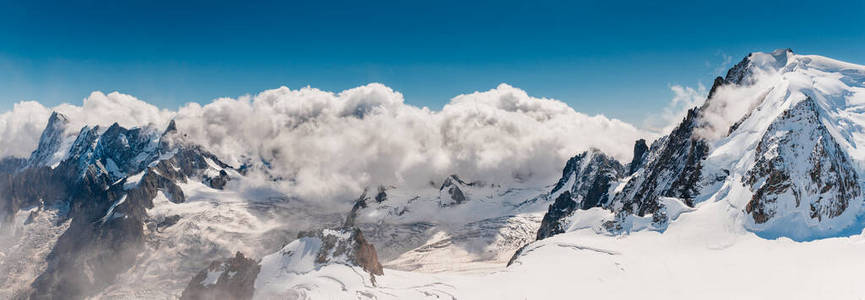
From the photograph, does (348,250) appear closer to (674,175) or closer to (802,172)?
(674,175)

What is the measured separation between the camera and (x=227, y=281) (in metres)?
110

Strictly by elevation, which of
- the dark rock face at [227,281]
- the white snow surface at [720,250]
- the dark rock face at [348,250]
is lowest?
the dark rock face at [227,281]

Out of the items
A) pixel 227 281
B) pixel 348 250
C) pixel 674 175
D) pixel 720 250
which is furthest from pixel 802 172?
pixel 227 281

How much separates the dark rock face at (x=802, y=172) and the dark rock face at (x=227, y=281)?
109 meters

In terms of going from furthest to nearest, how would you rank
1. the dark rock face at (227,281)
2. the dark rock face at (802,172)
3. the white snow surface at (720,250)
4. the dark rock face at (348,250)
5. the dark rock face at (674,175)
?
the dark rock face at (348,250) → the dark rock face at (227,281) → the dark rock face at (674,175) → the dark rock face at (802,172) → the white snow surface at (720,250)

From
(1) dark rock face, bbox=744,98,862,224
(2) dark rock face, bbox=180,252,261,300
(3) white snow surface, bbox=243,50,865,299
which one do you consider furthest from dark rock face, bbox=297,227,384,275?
(1) dark rock face, bbox=744,98,862,224

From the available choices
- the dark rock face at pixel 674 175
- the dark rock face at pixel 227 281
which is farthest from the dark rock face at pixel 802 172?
the dark rock face at pixel 227 281

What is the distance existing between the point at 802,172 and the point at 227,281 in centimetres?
12754

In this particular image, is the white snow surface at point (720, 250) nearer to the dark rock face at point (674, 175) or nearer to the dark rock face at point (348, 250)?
the dark rock face at point (674, 175)

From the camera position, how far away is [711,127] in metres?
119

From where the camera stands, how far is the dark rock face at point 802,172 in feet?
235

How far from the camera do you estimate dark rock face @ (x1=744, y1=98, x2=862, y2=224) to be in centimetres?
7175

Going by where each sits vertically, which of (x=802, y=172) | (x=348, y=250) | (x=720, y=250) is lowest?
(x=348, y=250)

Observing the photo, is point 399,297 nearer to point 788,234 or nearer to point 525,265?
point 525,265
